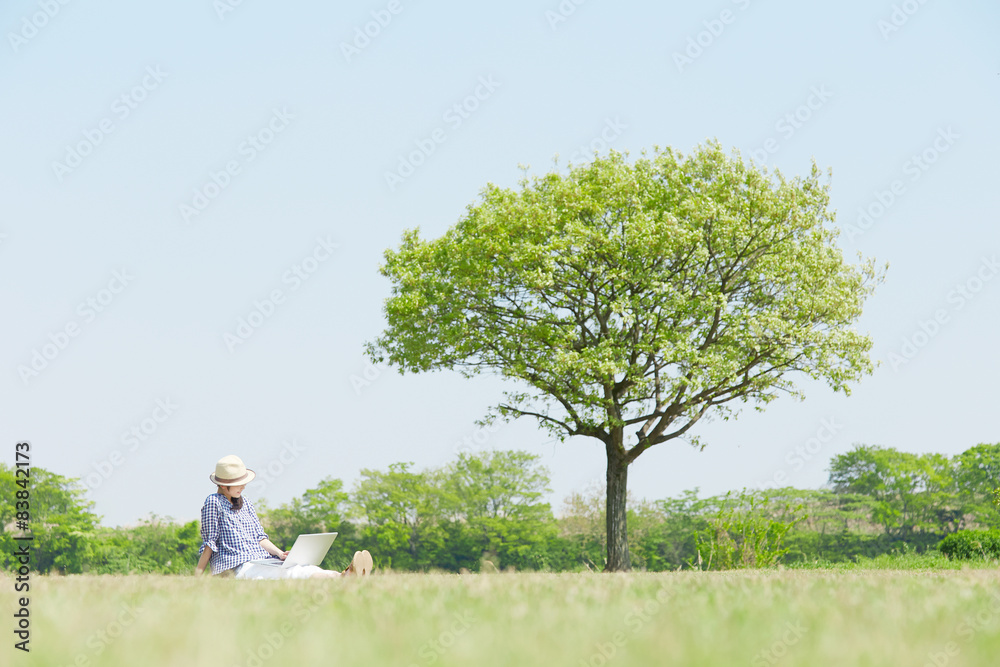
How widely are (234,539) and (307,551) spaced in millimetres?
860

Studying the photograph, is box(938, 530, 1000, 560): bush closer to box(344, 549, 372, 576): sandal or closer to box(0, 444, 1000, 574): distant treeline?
box(0, 444, 1000, 574): distant treeline

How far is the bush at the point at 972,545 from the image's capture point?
19.5 metres

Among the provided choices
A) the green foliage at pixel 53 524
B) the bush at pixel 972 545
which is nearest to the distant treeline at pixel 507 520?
the green foliage at pixel 53 524

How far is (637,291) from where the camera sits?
1995 centimetres

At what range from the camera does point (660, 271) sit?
772 inches

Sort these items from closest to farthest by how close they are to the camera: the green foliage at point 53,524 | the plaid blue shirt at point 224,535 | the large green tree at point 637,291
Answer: the plaid blue shirt at point 224,535 < the large green tree at point 637,291 < the green foliage at point 53,524

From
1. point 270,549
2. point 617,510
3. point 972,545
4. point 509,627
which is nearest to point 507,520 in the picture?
point 617,510

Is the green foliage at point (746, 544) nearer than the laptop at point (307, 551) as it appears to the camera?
No

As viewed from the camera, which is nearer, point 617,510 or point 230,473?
point 230,473

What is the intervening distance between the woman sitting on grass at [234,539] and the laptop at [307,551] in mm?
96

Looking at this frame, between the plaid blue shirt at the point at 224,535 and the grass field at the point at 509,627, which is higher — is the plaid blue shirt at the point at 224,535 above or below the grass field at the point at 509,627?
above
